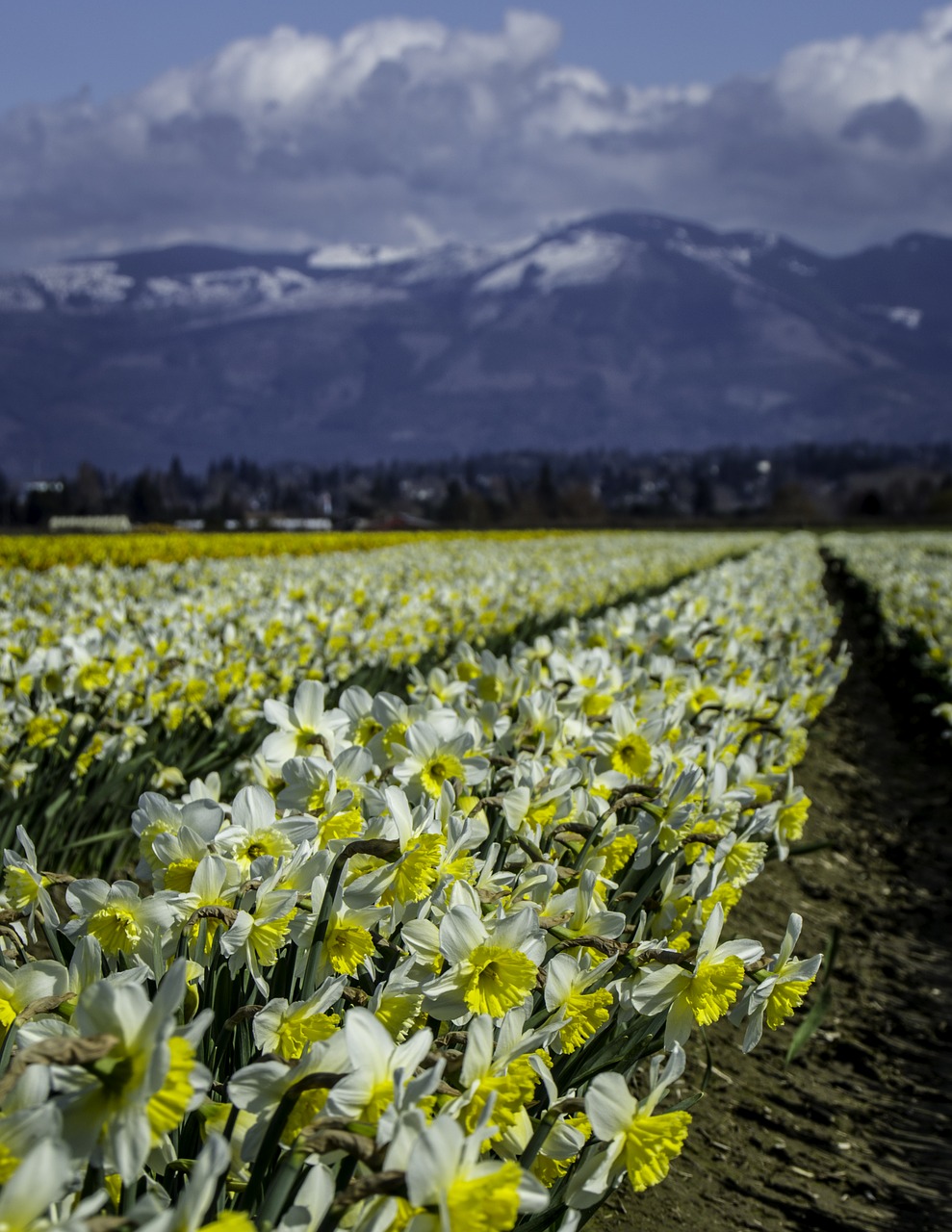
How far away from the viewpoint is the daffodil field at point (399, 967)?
1179 millimetres

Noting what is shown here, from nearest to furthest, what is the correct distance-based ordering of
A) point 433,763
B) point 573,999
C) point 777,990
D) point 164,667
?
point 573,999 < point 777,990 < point 433,763 < point 164,667

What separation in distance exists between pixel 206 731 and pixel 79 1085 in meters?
3.83

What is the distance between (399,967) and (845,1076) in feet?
9.58

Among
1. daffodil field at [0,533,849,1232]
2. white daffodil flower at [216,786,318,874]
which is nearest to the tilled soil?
daffodil field at [0,533,849,1232]

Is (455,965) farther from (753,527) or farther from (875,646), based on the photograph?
(753,527)

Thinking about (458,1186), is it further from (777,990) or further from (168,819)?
(168,819)

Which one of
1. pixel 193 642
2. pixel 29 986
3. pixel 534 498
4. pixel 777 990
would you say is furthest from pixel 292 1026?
pixel 534 498

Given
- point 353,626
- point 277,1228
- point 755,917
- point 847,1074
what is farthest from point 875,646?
point 277,1228

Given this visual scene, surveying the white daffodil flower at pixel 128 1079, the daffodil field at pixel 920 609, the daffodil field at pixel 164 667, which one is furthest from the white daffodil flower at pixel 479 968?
the daffodil field at pixel 920 609

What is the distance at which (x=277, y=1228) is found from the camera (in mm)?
1264

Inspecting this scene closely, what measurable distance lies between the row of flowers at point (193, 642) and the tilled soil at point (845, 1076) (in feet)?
7.41

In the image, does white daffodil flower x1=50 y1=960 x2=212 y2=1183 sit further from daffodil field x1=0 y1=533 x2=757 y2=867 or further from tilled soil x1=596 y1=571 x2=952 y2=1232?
daffodil field x1=0 y1=533 x2=757 y2=867

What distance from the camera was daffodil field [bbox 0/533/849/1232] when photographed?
1.18 m

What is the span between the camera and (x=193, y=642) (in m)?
5.62
